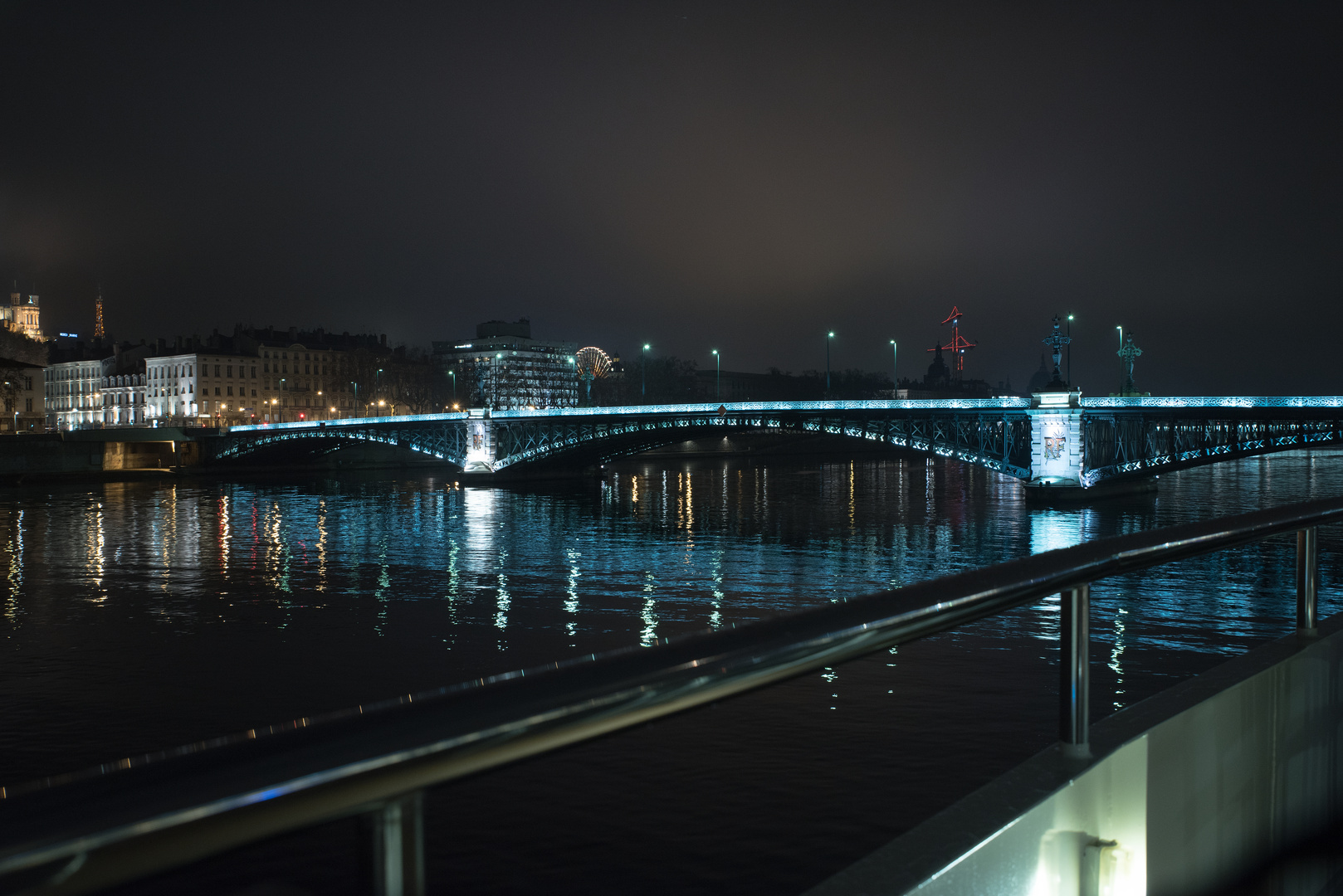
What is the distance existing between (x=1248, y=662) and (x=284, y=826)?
3210 mm

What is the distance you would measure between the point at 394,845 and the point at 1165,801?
2301 millimetres

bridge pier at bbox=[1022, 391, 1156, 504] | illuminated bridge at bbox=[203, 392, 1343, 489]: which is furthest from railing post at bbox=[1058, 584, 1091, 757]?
bridge pier at bbox=[1022, 391, 1156, 504]

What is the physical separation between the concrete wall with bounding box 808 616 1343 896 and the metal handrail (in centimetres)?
50

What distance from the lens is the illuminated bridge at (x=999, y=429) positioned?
1603 inches

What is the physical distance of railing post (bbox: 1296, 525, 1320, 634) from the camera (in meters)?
3.63

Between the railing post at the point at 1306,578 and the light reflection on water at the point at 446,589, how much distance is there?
25.7 ft

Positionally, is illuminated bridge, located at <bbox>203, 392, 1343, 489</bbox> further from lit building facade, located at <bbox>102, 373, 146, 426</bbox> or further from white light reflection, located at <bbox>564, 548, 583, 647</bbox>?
lit building facade, located at <bbox>102, 373, 146, 426</bbox>

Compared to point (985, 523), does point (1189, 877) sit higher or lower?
higher

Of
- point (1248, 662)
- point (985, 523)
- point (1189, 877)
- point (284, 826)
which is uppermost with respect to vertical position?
point (284, 826)

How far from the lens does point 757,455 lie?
94.5 metres

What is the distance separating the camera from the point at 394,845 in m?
1.08

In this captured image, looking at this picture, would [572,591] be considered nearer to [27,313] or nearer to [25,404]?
[25,404]

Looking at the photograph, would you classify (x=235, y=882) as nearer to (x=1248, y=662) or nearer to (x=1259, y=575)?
(x=1248, y=662)

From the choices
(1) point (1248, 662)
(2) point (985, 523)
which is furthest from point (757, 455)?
(1) point (1248, 662)
